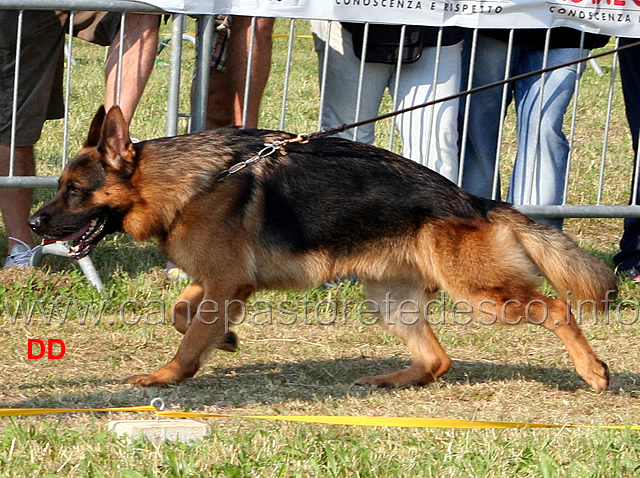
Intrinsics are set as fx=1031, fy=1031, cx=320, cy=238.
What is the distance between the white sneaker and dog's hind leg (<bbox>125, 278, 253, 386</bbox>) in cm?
183

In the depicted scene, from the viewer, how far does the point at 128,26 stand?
571 centimetres

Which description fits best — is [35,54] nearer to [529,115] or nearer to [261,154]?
[261,154]

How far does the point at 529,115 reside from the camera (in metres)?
6.00

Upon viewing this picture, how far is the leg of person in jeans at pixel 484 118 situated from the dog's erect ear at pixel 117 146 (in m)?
2.42

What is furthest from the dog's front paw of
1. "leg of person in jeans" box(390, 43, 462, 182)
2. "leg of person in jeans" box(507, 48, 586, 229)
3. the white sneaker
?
"leg of person in jeans" box(507, 48, 586, 229)

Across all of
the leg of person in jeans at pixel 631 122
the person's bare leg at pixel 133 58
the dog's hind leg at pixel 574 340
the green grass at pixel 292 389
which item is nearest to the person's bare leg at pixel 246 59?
the person's bare leg at pixel 133 58

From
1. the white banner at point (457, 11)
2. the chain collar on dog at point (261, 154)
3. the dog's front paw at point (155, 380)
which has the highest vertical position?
the white banner at point (457, 11)

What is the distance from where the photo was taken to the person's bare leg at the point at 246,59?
591 cm

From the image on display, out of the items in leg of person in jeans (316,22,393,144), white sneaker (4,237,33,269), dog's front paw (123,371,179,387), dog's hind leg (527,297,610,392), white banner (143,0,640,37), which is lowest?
dog's front paw (123,371,179,387)

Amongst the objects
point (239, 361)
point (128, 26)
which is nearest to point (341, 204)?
point (239, 361)

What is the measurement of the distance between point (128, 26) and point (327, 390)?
96.3 inches

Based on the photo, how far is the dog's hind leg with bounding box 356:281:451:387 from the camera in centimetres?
465

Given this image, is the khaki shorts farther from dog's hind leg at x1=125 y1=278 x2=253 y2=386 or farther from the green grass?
dog's hind leg at x1=125 y1=278 x2=253 y2=386

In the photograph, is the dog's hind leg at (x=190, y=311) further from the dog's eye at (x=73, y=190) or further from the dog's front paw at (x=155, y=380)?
the dog's eye at (x=73, y=190)
